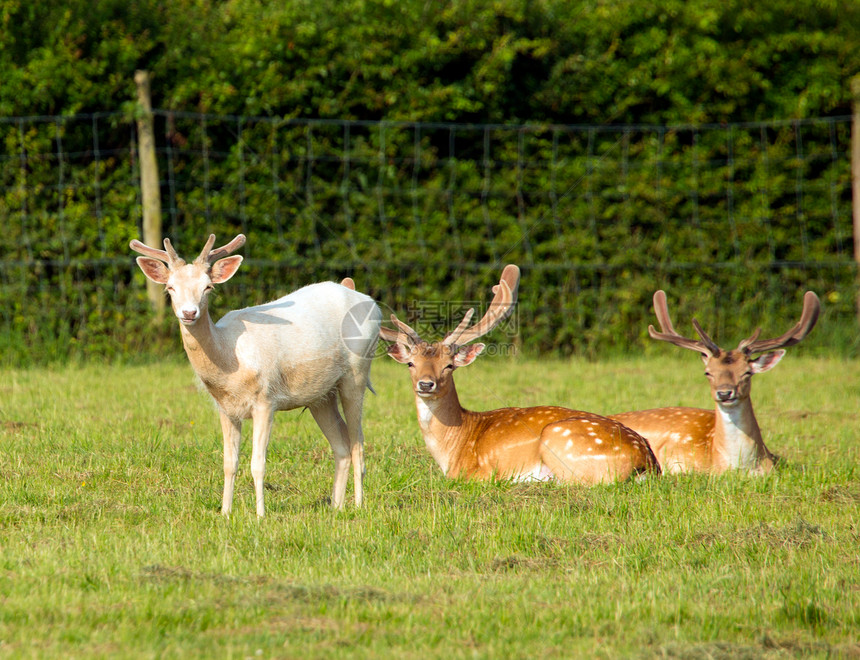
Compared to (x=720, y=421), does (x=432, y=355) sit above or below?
above

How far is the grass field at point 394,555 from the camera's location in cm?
385

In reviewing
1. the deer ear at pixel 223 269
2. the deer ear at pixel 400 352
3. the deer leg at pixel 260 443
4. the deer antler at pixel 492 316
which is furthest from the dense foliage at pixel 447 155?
the deer leg at pixel 260 443

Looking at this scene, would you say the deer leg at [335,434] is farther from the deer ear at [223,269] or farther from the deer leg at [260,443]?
the deer ear at [223,269]

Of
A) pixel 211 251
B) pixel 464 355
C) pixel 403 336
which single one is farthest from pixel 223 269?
pixel 464 355

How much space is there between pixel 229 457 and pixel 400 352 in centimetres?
172

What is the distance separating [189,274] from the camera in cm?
532

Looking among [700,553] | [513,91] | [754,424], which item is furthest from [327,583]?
[513,91]

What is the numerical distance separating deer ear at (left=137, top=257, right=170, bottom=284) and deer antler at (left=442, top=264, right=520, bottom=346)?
2.06 m

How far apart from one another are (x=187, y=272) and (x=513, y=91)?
7.62 meters

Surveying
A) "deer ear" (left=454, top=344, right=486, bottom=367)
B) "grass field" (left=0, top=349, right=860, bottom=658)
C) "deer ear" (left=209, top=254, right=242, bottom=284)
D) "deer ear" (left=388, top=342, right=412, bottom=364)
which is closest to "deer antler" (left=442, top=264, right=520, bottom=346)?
"deer ear" (left=454, top=344, right=486, bottom=367)

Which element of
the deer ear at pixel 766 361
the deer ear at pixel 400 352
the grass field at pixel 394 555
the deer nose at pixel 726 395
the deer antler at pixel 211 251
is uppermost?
the deer antler at pixel 211 251

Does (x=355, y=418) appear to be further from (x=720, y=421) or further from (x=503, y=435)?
(x=720, y=421)

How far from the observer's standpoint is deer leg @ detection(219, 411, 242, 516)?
557 centimetres

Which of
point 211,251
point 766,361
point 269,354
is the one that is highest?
point 211,251
